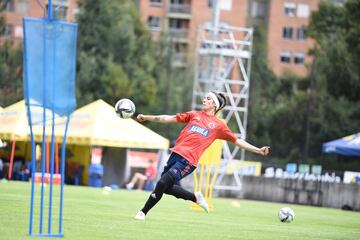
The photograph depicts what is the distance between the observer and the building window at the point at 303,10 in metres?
102

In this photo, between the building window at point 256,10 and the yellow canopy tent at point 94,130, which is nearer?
the yellow canopy tent at point 94,130

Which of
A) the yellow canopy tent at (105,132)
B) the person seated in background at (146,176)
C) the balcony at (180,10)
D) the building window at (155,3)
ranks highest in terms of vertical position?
the building window at (155,3)

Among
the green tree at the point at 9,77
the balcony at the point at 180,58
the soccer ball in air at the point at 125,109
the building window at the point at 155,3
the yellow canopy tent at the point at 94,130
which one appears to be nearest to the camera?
the soccer ball in air at the point at 125,109

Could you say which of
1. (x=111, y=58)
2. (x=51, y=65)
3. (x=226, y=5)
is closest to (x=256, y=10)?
(x=226, y=5)

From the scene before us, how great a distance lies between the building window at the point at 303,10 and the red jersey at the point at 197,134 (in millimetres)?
87733

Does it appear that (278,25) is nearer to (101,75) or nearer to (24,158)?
(101,75)

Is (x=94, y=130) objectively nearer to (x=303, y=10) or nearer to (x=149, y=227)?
(x=149, y=227)

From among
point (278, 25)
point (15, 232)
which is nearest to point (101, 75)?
point (278, 25)

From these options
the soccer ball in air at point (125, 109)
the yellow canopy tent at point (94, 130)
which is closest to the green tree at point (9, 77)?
the yellow canopy tent at point (94, 130)

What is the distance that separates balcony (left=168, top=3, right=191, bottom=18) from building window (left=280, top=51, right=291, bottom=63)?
12.2 meters

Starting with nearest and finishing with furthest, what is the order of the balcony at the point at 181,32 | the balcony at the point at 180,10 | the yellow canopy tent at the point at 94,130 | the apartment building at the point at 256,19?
the yellow canopy tent at the point at 94,130
the balcony at the point at 181,32
the apartment building at the point at 256,19
the balcony at the point at 180,10

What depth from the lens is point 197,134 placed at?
14984 mm

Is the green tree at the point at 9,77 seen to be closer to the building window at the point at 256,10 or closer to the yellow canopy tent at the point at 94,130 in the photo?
the yellow canopy tent at the point at 94,130

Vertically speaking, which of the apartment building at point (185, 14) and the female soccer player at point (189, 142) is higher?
the female soccer player at point (189, 142)
